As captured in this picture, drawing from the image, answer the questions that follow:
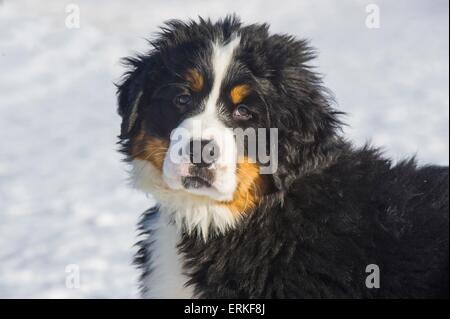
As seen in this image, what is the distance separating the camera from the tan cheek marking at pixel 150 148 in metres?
4.36

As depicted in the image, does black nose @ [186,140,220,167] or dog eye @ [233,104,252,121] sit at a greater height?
dog eye @ [233,104,252,121]

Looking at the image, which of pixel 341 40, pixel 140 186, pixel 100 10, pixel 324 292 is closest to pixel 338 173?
pixel 324 292

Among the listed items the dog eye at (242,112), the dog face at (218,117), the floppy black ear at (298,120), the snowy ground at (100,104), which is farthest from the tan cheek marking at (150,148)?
the snowy ground at (100,104)

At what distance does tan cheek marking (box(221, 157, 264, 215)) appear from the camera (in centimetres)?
421

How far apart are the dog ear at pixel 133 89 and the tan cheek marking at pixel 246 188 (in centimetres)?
68

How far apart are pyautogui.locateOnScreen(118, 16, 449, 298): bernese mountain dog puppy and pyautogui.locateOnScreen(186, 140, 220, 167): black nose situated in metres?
0.04

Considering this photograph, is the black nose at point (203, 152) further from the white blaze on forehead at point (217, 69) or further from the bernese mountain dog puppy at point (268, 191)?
the white blaze on forehead at point (217, 69)

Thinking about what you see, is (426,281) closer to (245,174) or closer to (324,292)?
(324,292)

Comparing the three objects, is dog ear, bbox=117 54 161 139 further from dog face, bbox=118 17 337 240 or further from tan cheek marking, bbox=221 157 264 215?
tan cheek marking, bbox=221 157 264 215

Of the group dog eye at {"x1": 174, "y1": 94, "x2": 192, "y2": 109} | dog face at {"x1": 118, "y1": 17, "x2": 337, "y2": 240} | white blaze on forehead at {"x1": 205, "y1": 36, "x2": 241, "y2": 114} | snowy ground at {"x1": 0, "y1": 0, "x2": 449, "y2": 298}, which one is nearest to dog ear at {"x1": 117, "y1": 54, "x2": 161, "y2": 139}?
dog face at {"x1": 118, "y1": 17, "x2": 337, "y2": 240}

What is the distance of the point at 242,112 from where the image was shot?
14.2 feet

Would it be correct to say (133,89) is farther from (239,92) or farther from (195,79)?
(239,92)

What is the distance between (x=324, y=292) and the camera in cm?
424

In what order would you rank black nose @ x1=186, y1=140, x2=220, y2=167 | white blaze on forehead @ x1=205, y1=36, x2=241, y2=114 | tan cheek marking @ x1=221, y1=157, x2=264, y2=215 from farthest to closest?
white blaze on forehead @ x1=205, y1=36, x2=241, y2=114
tan cheek marking @ x1=221, y1=157, x2=264, y2=215
black nose @ x1=186, y1=140, x2=220, y2=167
